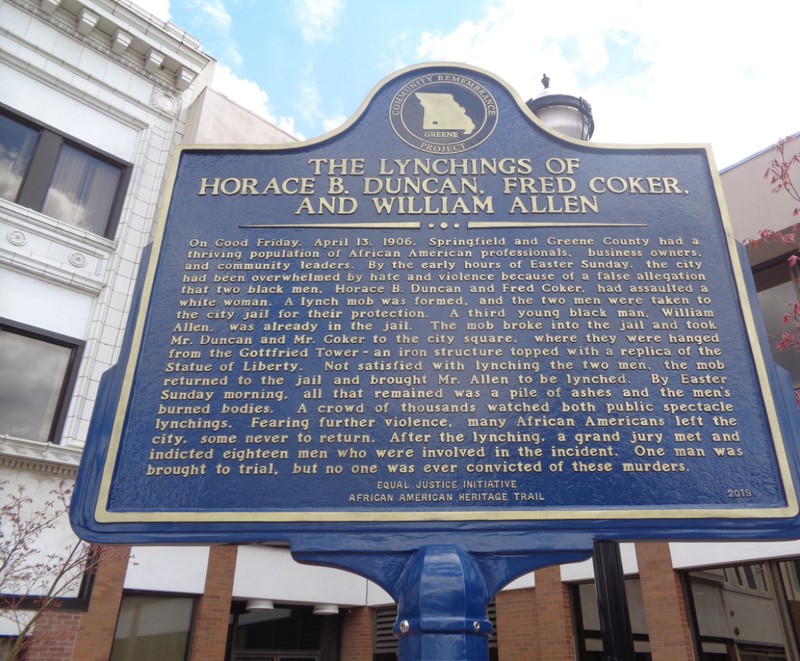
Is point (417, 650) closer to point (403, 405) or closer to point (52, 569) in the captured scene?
point (403, 405)

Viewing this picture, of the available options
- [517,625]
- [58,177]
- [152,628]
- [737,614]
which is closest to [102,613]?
[152,628]

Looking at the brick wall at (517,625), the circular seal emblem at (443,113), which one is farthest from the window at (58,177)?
the brick wall at (517,625)

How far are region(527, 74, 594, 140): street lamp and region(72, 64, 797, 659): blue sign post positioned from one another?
36.8 inches

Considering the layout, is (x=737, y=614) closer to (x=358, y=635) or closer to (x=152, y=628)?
(x=358, y=635)

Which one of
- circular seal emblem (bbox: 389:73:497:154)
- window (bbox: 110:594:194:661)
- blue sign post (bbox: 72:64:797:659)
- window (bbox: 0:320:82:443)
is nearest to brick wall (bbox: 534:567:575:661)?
window (bbox: 110:594:194:661)

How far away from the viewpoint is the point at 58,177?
38.2 feet

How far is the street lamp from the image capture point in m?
5.88

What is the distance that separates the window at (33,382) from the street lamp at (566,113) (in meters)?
8.85

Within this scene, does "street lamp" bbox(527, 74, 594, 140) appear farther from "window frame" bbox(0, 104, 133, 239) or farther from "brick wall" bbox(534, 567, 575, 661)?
"window frame" bbox(0, 104, 133, 239)

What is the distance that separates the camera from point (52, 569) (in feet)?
29.5

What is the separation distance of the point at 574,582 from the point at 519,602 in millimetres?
1334

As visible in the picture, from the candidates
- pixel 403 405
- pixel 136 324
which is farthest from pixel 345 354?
pixel 136 324

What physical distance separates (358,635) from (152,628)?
5.20 meters

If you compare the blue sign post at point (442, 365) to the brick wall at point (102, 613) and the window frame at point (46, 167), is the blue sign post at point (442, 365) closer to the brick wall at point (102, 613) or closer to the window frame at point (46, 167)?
the brick wall at point (102, 613)
